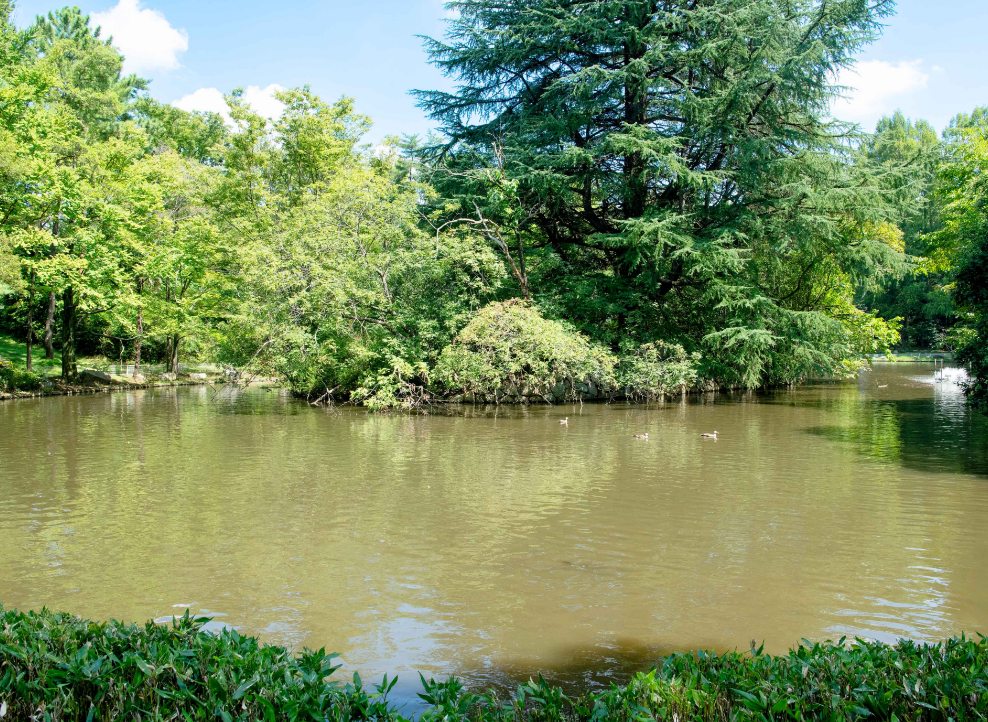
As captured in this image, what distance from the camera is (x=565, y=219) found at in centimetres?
2553

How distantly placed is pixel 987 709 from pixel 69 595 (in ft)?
21.4

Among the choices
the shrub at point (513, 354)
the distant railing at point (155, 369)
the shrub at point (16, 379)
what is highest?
the shrub at point (513, 354)

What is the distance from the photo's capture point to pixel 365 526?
8258 millimetres

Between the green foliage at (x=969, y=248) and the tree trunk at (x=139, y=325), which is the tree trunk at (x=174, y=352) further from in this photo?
the green foliage at (x=969, y=248)

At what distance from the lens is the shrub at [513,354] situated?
19.4m

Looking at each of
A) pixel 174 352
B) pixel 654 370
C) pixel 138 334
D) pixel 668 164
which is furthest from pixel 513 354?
pixel 174 352

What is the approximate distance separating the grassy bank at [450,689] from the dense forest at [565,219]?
52.9ft

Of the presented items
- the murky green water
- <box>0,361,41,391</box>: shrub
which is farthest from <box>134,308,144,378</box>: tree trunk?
the murky green water

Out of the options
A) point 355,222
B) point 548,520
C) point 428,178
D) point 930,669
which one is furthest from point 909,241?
point 930,669

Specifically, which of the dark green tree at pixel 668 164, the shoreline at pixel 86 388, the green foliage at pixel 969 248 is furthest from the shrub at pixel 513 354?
the green foliage at pixel 969 248

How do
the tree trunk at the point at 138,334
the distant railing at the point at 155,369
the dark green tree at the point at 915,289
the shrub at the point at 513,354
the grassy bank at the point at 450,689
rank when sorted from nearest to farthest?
the grassy bank at the point at 450,689 → the shrub at the point at 513,354 → the tree trunk at the point at 138,334 → the distant railing at the point at 155,369 → the dark green tree at the point at 915,289

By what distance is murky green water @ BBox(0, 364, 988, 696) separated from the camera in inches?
213

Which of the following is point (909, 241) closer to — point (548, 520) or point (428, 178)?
point (428, 178)

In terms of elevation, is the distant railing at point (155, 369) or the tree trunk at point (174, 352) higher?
the tree trunk at point (174, 352)
